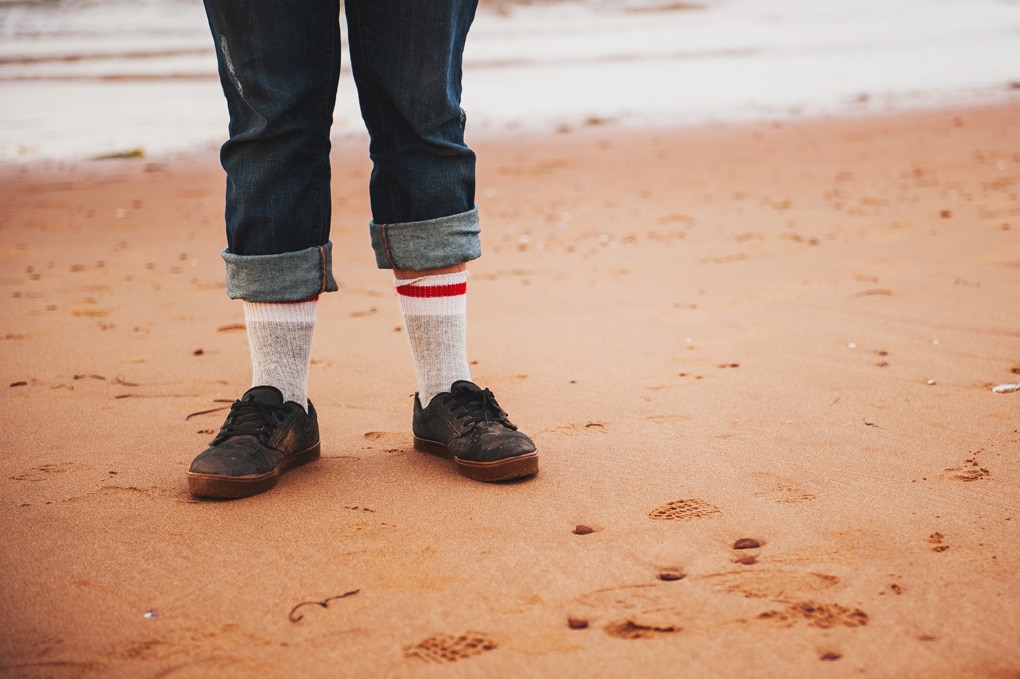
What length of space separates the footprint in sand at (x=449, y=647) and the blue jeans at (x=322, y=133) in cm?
81

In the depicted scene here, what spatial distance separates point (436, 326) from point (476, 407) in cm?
18

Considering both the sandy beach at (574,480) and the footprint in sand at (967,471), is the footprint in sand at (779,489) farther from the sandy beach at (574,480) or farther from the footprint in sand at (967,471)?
the footprint in sand at (967,471)

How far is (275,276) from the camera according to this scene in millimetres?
1812

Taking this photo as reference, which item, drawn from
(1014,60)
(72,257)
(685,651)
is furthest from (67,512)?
(1014,60)

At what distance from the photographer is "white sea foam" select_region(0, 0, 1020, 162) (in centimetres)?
1035

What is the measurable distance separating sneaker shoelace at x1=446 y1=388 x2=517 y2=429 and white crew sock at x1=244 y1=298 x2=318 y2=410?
12.1 inches

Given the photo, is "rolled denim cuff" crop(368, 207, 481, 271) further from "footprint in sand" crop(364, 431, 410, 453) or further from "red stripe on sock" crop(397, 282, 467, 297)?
"footprint in sand" crop(364, 431, 410, 453)

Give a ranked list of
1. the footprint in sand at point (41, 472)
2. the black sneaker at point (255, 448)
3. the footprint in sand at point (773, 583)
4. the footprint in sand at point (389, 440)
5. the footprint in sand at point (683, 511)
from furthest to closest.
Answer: the footprint in sand at point (389, 440) → the footprint in sand at point (41, 472) → the black sneaker at point (255, 448) → the footprint in sand at point (683, 511) → the footprint in sand at point (773, 583)

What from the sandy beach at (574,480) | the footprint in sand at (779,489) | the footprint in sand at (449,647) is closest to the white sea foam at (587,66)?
the sandy beach at (574,480)

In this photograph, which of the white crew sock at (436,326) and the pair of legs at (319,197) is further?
the white crew sock at (436,326)

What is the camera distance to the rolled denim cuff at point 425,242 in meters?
1.85

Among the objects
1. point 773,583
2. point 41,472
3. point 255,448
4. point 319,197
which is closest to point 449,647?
point 773,583

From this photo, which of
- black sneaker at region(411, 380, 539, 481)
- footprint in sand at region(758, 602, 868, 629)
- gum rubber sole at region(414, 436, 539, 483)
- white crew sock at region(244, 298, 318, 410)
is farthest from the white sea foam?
footprint in sand at region(758, 602, 868, 629)

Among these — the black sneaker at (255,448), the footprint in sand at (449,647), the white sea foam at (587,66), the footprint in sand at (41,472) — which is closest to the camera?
the footprint in sand at (449,647)
